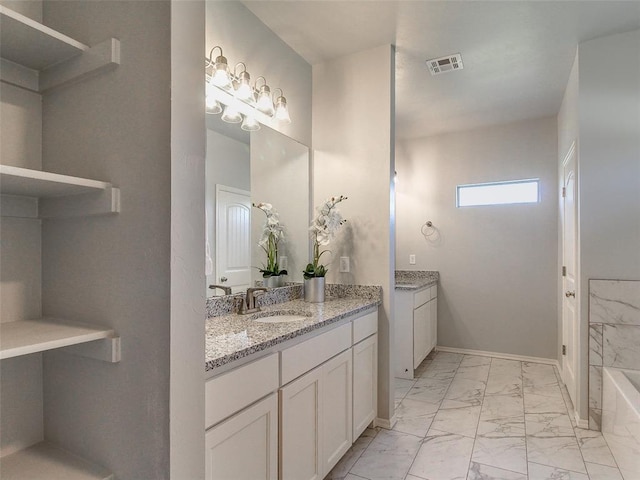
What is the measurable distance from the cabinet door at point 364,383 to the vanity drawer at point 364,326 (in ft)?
0.12

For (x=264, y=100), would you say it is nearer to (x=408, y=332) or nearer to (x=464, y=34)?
(x=464, y=34)

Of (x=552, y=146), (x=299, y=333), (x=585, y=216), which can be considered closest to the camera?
(x=299, y=333)

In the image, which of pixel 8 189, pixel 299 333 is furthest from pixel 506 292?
pixel 8 189

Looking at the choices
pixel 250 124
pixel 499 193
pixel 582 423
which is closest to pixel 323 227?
pixel 250 124

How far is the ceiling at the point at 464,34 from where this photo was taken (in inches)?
84.3

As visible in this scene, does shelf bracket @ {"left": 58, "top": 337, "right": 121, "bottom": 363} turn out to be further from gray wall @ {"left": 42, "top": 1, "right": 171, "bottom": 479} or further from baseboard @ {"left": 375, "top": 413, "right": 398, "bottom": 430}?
baseboard @ {"left": 375, "top": 413, "right": 398, "bottom": 430}

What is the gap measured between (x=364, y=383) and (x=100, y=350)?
168cm

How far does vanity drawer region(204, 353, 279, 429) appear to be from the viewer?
118cm

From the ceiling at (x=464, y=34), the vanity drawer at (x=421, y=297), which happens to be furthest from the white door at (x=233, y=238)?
the vanity drawer at (x=421, y=297)

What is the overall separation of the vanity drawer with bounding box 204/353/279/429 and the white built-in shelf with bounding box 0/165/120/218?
2.01ft

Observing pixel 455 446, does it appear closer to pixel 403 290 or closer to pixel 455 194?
pixel 403 290

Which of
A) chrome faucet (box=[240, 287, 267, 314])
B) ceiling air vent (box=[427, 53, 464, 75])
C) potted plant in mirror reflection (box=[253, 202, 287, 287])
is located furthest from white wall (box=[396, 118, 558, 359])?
chrome faucet (box=[240, 287, 267, 314])

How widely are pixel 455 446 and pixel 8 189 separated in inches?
101

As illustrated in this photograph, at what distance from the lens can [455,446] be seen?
7.53ft
